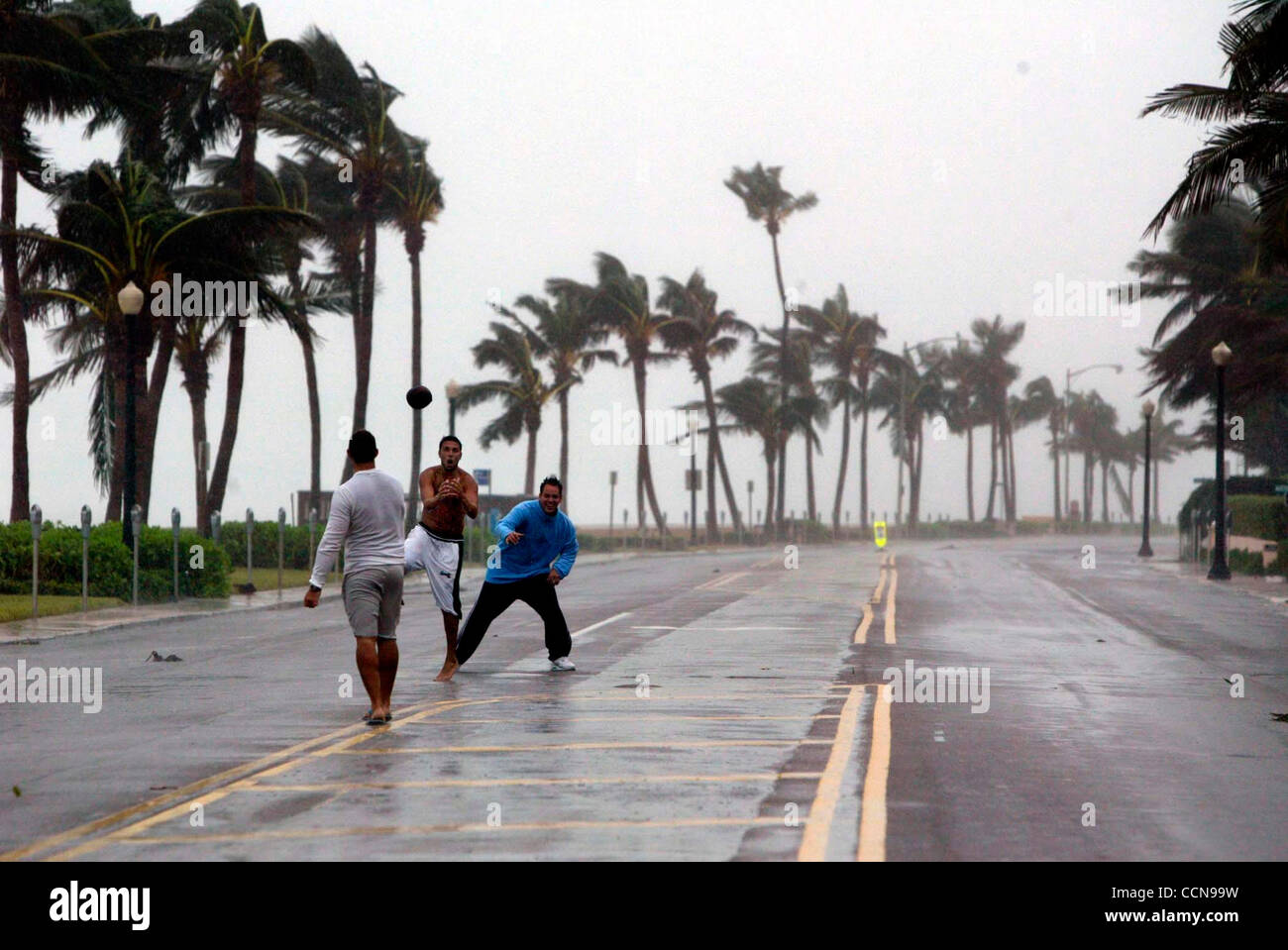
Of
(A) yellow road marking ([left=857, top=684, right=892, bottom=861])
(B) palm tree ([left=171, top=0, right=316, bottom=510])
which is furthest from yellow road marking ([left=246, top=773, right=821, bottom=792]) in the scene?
(B) palm tree ([left=171, top=0, right=316, bottom=510])

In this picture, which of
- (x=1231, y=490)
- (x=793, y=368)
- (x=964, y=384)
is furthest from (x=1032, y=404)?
(x=1231, y=490)

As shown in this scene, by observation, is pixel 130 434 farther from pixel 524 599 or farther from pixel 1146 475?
pixel 1146 475

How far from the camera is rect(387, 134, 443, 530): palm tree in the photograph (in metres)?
54.7

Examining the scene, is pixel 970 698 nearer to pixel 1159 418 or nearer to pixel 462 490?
pixel 462 490

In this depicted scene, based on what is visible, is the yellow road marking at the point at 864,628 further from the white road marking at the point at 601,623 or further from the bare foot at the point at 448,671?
the bare foot at the point at 448,671

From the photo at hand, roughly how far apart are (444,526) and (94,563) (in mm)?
15978

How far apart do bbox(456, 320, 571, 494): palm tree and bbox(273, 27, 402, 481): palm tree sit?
18.9m

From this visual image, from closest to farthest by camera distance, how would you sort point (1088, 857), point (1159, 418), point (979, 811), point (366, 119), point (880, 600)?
point (1088, 857), point (979, 811), point (880, 600), point (366, 119), point (1159, 418)

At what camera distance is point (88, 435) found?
144 ft

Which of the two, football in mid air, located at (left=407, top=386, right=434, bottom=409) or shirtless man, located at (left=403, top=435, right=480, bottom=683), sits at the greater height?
football in mid air, located at (left=407, top=386, right=434, bottom=409)

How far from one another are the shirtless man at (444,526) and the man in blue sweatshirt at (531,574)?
2.11 ft

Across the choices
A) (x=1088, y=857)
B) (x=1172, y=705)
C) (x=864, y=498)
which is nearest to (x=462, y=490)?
(x=1172, y=705)

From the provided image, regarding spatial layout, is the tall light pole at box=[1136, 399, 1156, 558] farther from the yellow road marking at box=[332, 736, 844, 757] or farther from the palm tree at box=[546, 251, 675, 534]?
the yellow road marking at box=[332, 736, 844, 757]

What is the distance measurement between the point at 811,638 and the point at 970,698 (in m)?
6.36
